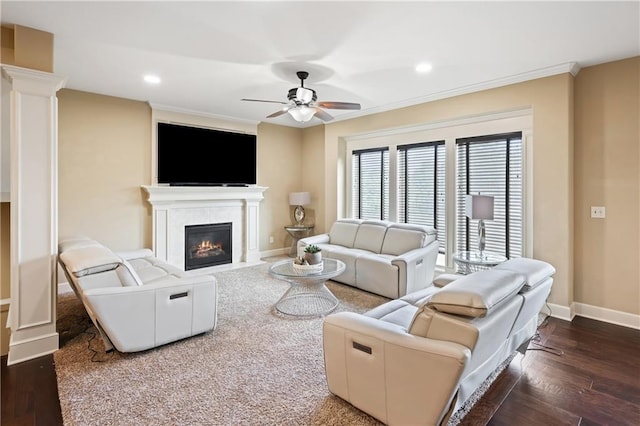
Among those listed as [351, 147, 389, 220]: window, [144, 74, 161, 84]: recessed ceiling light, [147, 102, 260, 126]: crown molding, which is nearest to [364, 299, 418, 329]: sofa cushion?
[351, 147, 389, 220]: window

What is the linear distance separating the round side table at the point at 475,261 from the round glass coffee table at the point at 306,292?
4.46ft

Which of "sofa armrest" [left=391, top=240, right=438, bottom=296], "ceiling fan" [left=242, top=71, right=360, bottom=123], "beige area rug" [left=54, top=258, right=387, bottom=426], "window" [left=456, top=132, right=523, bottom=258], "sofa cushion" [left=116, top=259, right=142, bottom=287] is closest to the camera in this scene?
"beige area rug" [left=54, top=258, right=387, bottom=426]

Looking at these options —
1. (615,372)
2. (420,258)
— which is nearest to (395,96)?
(420,258)

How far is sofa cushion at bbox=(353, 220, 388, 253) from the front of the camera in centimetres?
491

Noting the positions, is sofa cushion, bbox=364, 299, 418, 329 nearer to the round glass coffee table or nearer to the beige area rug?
the beige area rug

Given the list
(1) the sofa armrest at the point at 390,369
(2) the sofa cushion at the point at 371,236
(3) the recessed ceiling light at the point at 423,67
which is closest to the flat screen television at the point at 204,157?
(2) the sofa cushion at the point at 371,236

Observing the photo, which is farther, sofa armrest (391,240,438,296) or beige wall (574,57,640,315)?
sofa armrest (391,240,438,296)

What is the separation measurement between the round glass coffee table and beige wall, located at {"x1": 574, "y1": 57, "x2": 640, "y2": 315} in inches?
107

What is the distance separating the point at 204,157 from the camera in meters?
5.63

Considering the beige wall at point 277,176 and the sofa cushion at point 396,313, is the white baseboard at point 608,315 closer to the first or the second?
the sofa cushion at point 396,313

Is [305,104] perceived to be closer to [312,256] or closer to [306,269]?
[312,256]

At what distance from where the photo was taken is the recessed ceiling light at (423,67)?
3484 mm

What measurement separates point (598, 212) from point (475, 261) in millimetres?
1380

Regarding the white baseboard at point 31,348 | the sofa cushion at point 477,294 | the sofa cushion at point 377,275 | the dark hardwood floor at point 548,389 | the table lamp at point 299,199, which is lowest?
the dark hardwood floor at point 548,389
